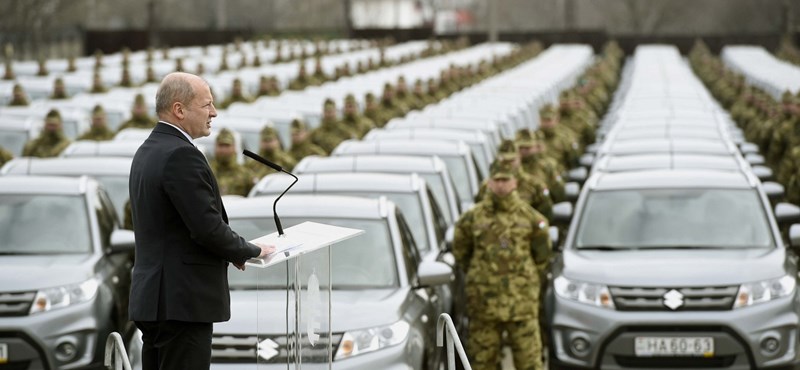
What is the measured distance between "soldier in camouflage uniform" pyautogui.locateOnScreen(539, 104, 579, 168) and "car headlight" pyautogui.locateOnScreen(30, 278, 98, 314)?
6.67m

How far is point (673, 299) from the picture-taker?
9562 mm

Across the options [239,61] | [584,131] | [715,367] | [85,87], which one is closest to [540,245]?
[715,367]

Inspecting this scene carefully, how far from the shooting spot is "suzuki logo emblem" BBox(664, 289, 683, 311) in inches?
376

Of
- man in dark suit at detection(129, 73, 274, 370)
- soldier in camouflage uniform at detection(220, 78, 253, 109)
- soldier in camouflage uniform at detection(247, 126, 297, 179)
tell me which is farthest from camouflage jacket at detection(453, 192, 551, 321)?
soldier in camouflage uniform at detection(220, 78, 253, 109)

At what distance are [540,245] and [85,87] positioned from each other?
62.1ft

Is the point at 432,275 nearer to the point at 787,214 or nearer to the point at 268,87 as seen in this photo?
the point at 787,214

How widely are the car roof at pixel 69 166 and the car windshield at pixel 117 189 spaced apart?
5 centimetres

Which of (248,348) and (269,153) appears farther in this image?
(269,153)

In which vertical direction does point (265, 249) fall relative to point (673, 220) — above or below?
above

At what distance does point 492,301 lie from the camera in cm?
961

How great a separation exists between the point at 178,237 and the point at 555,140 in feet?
35.7

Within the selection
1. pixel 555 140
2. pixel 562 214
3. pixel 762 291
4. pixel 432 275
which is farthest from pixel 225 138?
pixel 762 291

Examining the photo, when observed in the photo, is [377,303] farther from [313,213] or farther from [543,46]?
[543,46]

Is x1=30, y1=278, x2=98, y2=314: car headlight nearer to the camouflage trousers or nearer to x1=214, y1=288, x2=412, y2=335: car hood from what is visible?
x1=214, y1=288, x2=412, y2=335: car hood
